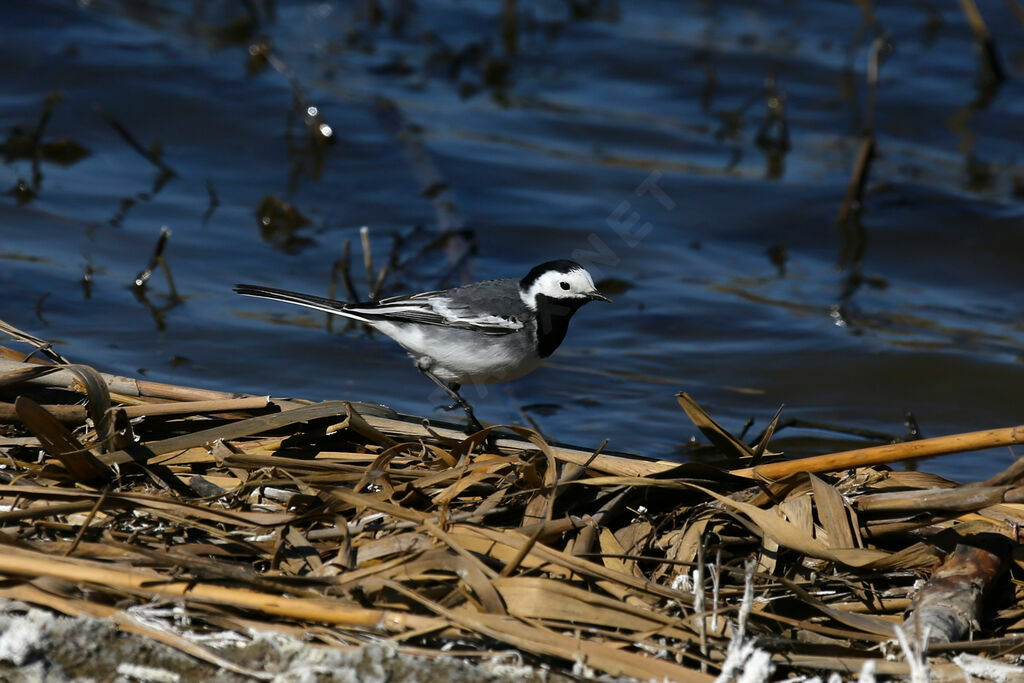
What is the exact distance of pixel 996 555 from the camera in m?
3.63

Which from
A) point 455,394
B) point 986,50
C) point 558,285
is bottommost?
point 455,394

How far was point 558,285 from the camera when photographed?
230 inches

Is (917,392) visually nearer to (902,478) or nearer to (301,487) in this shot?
(902,478)

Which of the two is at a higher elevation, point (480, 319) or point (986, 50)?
point (986, 50)

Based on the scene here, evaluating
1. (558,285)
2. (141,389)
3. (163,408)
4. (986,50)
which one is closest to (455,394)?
(558,285)

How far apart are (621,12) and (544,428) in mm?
9206

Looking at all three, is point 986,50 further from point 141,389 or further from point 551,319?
point 141,389

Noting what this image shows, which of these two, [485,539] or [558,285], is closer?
[485,539]

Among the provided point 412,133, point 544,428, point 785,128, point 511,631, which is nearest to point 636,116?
point 785,128

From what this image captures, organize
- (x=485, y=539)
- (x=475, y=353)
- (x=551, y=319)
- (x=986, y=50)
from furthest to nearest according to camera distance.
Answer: (x=986, y=50) → (x=551, y=319) → (x=475, y=353) → (x=485, y=539)

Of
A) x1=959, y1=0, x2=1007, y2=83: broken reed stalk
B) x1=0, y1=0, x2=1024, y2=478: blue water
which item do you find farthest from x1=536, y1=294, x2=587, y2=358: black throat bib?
x1=959, y1=0, x2=1007, y2=83: broken reed stalk

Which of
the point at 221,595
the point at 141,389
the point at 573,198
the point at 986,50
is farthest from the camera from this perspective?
the point at 986,50

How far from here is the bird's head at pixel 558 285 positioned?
5805mm

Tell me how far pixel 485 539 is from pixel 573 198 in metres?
6.67
